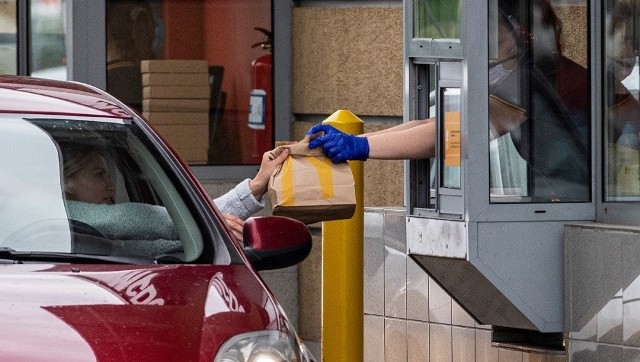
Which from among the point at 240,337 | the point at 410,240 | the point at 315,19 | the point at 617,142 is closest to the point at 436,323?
the point at 410,240

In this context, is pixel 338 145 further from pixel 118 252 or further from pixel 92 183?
pixel 118 252

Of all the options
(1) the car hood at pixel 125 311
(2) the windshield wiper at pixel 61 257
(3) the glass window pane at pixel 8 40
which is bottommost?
(1) the car hood at pixel 125 311

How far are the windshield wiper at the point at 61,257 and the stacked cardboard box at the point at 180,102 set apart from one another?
20.6 feet

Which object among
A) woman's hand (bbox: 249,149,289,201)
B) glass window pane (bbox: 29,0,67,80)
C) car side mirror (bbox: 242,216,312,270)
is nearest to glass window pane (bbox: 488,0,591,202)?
woman's hand (bbox: 249,149,289,201)

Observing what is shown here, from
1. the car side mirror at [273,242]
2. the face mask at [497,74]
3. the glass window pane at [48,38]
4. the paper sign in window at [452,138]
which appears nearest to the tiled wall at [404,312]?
the paper sign in window at [452,138]

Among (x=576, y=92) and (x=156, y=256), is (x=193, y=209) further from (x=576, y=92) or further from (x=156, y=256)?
(x=576, y=92)

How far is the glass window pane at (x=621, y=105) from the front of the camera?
7332 mm

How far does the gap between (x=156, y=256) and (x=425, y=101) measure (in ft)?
9.36

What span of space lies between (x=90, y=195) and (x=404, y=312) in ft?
12.1

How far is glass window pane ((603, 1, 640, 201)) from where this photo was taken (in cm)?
733

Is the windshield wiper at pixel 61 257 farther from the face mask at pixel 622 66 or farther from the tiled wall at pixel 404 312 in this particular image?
the tiled wall at pixel 404 312

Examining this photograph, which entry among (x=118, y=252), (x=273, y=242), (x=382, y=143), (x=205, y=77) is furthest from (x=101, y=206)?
(x=205, y=77)

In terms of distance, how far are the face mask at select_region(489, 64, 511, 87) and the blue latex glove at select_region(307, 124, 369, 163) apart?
0.69 metres

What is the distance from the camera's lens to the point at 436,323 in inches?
336
